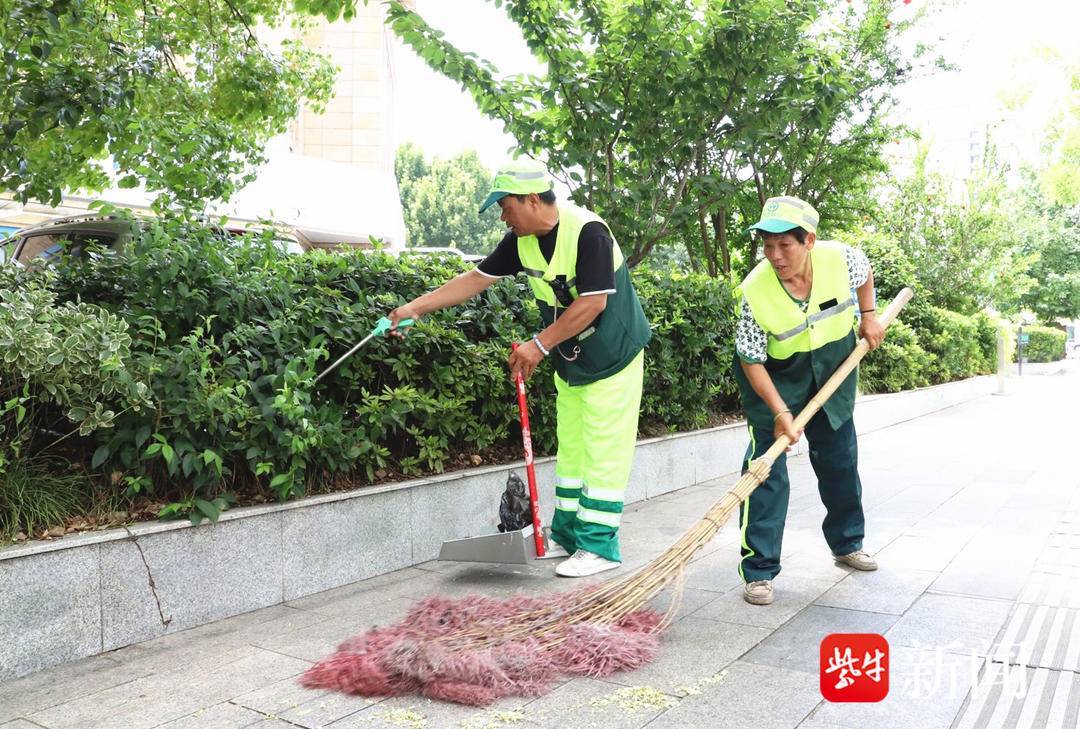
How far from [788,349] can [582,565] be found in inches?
55.1

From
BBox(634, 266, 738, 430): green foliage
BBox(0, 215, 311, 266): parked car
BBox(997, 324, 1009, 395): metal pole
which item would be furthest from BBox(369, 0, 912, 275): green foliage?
BBox(997, 324, 1009, 395): metal pole

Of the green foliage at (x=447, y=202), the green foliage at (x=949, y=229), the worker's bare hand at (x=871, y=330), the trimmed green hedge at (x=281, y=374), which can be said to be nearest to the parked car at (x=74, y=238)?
the trimmed green hedge at (x=281, y=374)

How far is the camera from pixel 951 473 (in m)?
7.32

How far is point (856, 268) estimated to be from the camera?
12.9 feet

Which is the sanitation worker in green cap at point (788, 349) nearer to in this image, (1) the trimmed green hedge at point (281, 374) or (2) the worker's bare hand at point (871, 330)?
(2) the worker's bare hand at point (871, 330)

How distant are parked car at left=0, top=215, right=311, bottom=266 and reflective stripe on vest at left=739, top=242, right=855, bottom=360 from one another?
2.40 m

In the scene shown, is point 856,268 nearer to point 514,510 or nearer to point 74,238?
point 514,510

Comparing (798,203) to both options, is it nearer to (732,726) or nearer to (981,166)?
(732,726)

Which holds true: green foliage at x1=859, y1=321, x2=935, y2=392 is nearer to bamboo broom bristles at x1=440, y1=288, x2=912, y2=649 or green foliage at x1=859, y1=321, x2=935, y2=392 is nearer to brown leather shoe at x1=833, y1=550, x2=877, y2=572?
brown leather shoe at x1=833, y1=550, x2=877, y2=572

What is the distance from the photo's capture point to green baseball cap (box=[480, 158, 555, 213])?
12.6 ft

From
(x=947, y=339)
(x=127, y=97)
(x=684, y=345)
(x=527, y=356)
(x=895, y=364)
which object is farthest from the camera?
(x=947, y=339)

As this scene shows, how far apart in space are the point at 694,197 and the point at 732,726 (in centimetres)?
526

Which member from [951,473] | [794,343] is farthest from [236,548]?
[951,473]

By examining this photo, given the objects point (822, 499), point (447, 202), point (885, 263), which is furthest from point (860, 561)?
point (447, 202)
